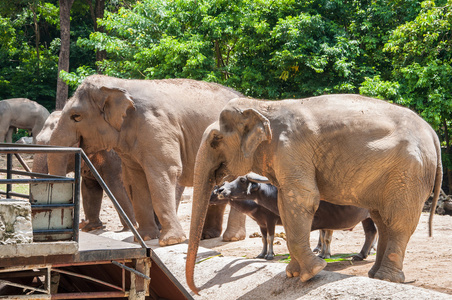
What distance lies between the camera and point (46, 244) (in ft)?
15.1

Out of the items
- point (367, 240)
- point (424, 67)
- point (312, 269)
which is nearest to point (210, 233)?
point (367, 240)

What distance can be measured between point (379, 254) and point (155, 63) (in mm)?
12474

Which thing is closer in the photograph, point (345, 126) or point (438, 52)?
point (345, 126)

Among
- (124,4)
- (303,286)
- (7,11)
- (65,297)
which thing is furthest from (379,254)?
(7,11)

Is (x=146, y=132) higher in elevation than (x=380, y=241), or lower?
higher

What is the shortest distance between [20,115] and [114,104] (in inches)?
598

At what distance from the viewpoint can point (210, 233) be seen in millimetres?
11352

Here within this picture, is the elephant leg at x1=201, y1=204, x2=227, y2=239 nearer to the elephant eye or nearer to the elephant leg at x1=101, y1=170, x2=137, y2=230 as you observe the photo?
the elephant leg at x1=101, y1=170, x2=137, y2=230

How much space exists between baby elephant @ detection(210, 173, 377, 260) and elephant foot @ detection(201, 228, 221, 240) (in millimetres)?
1798

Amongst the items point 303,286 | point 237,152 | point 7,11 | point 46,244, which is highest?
point 7,11

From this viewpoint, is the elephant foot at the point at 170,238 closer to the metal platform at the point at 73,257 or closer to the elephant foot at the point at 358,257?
the elephant foot at the point at 358,257

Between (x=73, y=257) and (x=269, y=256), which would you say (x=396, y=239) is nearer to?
(x=269, y=256)

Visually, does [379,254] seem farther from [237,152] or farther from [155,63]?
[155,63]

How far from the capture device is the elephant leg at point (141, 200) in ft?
34.4
